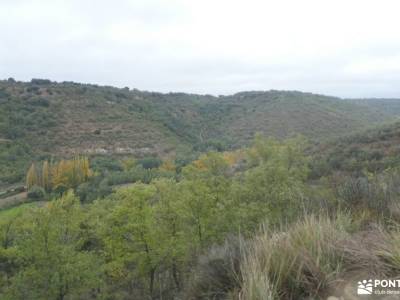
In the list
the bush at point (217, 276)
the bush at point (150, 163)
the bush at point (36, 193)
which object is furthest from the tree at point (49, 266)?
the bush at point (150, 163)

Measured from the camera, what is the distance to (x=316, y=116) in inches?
2985

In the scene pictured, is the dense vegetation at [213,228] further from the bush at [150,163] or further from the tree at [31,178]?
the bush at [150,163]

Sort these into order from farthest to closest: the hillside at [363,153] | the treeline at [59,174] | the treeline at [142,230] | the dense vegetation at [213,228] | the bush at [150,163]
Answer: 1. the bush at [150,163]
2. the treeline at [59,174]
3. the hillside at [363,153]
4. the treeline at [142,230]
5. the dense vegetation at [213,228]

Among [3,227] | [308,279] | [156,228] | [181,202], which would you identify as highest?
[308,279]

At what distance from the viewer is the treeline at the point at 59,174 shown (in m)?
45.5

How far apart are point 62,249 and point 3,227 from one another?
28.3 ft

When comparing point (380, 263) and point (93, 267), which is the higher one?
point (380, 263)

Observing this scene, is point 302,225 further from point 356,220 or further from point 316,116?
point 316,116

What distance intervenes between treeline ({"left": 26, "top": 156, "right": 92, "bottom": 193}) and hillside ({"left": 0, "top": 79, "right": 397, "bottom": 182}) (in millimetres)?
3140

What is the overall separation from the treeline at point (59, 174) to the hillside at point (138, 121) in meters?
3.14

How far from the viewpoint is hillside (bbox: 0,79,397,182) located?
57188 millimetres

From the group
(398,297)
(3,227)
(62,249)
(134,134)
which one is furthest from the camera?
(134,134)

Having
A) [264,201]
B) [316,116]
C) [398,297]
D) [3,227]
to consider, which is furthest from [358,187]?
[316,116]

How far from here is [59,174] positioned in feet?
153
